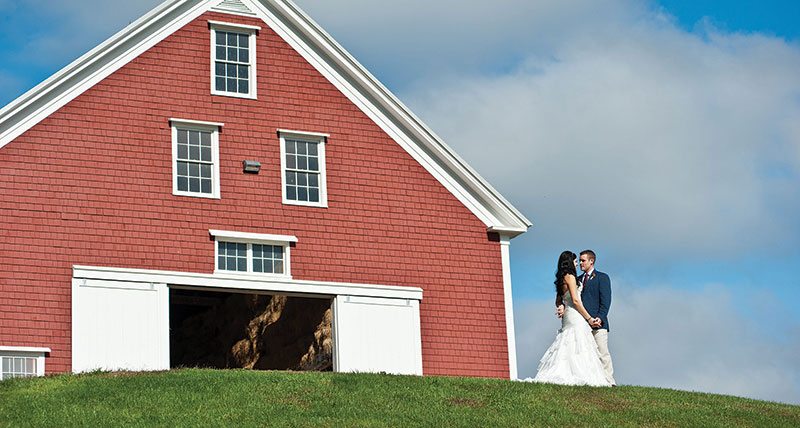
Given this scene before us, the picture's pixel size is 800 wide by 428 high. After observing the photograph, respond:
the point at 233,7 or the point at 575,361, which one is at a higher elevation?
the point at 233,7

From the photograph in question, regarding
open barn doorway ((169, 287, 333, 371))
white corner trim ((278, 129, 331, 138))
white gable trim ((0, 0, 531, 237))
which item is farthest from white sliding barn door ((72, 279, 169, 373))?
open barn doorway ((169, 287, 333, 371))

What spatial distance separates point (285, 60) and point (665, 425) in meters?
12.2

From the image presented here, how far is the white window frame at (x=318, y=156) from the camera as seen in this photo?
2997cm

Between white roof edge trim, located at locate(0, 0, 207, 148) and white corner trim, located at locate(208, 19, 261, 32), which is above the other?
white corner trim, located at locate(208, 19, 261, 32)

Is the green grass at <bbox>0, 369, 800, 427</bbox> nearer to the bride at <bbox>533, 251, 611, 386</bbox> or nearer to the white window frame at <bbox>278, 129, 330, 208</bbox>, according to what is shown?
the bride at <bbox>533, 251, 611, 386</bbox>

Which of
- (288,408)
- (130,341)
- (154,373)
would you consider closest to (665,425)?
(288,408)

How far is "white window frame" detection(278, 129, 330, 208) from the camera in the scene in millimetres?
29969

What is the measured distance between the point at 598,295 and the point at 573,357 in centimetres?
114

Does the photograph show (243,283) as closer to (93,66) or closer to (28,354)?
(28,354)

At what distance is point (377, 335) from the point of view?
97.9 feet

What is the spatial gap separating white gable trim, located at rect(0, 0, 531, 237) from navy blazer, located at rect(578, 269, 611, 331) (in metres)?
5.68

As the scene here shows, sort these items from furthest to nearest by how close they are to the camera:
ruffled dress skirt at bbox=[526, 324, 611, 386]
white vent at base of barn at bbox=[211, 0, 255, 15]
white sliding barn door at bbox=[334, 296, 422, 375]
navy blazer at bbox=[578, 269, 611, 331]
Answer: white vent at base of barn at bbox=[211, 0, 255, 15] → white sliding barn door at bbox=[334, 296, 422, 375] → navy blazer at bbox=[578, 269, 611, 331] → ruffled dress skirt at bbox=[526, 324, 611, 386]

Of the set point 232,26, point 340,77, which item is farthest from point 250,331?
point 232,26

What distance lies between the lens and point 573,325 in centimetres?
2550
